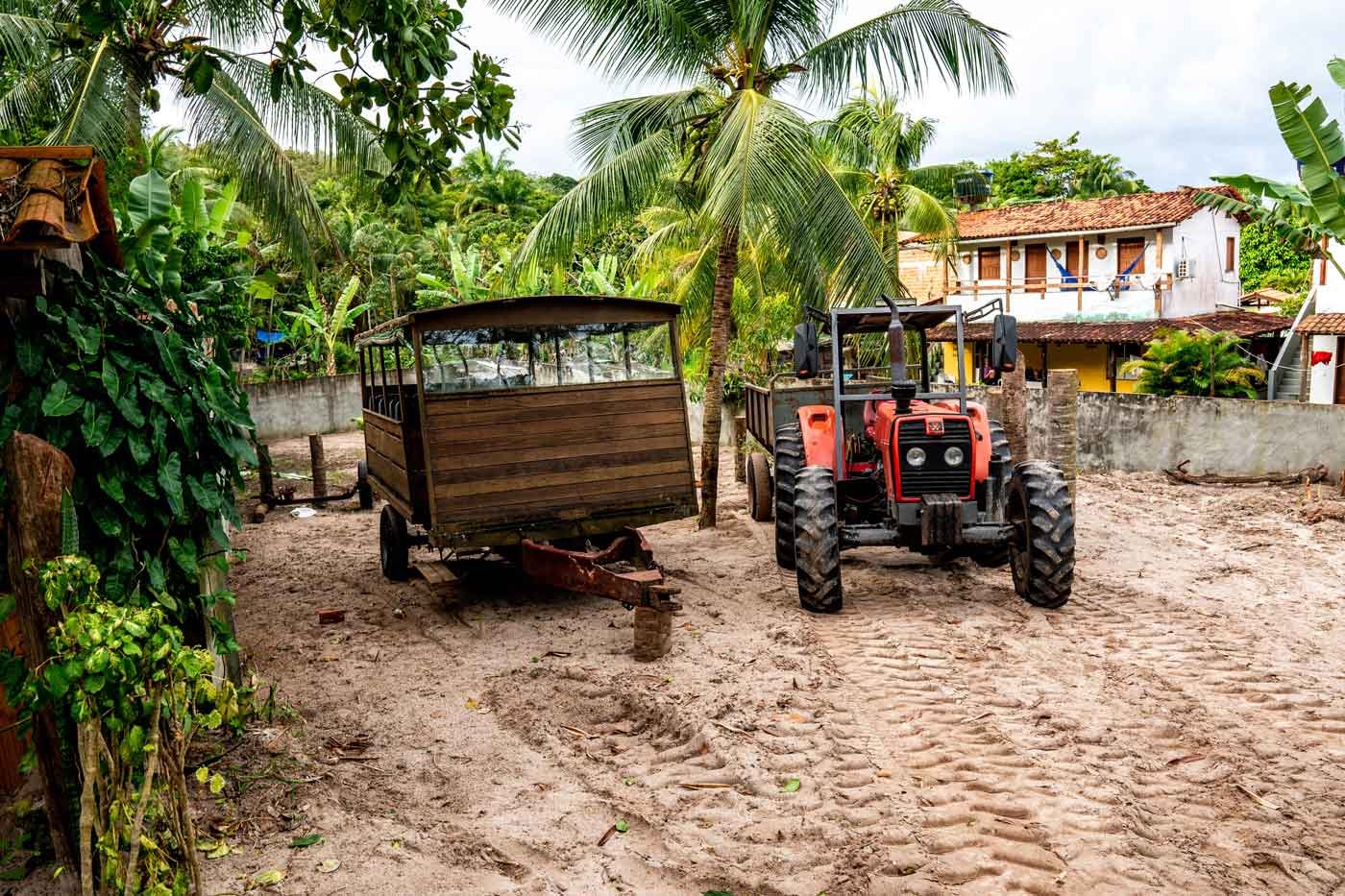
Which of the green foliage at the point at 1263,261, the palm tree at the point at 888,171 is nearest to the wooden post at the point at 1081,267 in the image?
the palm tree at the point at 888,171

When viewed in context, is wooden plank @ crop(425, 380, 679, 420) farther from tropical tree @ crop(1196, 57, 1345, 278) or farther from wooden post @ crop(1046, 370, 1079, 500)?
tropical tree @ crop(1196, 57, 1345, 278)

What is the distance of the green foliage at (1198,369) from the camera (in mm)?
15461

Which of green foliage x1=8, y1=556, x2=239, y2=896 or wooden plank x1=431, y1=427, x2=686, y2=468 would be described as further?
A: wooden plank x1=431, y1=427, x2=686, y2=468

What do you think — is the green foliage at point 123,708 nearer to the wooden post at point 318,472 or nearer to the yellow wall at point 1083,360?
the wooden post at point 318,472

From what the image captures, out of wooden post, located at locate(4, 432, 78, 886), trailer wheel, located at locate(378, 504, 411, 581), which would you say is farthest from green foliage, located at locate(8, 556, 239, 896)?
trailer wheel, located at locate(378, 504, 411, 581)

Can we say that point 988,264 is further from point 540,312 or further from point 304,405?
point 540,312

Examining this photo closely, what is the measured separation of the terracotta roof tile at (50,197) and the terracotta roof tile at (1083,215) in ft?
80.4

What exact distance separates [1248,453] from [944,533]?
7705 mm

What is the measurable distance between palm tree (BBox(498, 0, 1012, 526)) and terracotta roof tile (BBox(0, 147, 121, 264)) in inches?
250

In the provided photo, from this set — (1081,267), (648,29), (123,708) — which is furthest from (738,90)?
(1081,267)

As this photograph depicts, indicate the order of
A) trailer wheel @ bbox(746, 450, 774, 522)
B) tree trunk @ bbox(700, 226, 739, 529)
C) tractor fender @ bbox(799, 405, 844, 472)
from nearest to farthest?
tractor fender @ bbox(799, 405, 844, 472), tree trunk @ bbox(700, 226, 739, 529), trailer wheel @ bbox(746, 450, 774, 522)

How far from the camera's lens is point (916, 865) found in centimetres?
412

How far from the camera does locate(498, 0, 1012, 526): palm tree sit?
10.3m

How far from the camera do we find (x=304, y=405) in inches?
906
